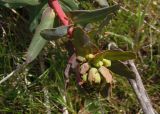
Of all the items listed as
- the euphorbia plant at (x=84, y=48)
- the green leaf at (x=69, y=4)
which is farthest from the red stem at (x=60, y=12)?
the green leaf at (x=69, y=4)

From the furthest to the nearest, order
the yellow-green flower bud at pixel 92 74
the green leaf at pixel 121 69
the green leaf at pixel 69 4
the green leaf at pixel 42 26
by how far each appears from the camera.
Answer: the green leaf at pixel 69 4
the green leaf at pixel 42 26
the green leaf at pixel 121 69
the yellow-green flower bud at pixel 92 74

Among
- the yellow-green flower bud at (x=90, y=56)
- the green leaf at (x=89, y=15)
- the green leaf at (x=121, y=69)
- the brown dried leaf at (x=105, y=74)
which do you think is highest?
the green leaf at (x=89, y=15)

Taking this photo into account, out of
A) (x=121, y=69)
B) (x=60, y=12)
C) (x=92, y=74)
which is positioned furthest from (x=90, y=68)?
(x=60, y=12)

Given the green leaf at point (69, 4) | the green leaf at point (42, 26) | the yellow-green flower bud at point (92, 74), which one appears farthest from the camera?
the green leaf at point (69, 4)

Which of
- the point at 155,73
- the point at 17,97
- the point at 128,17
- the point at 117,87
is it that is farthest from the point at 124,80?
the point at 17,97

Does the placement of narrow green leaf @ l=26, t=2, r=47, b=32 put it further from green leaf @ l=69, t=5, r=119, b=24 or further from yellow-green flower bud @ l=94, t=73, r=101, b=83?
yellow-green flower bud @ l=94, t=73, r=101, b=83

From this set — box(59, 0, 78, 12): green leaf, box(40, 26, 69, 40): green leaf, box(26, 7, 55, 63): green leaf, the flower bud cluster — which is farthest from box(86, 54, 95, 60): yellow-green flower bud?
box(59, 0, 78, 12): green leaf

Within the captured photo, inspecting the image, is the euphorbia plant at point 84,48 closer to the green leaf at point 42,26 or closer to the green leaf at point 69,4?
the green leaf at point 42,26
